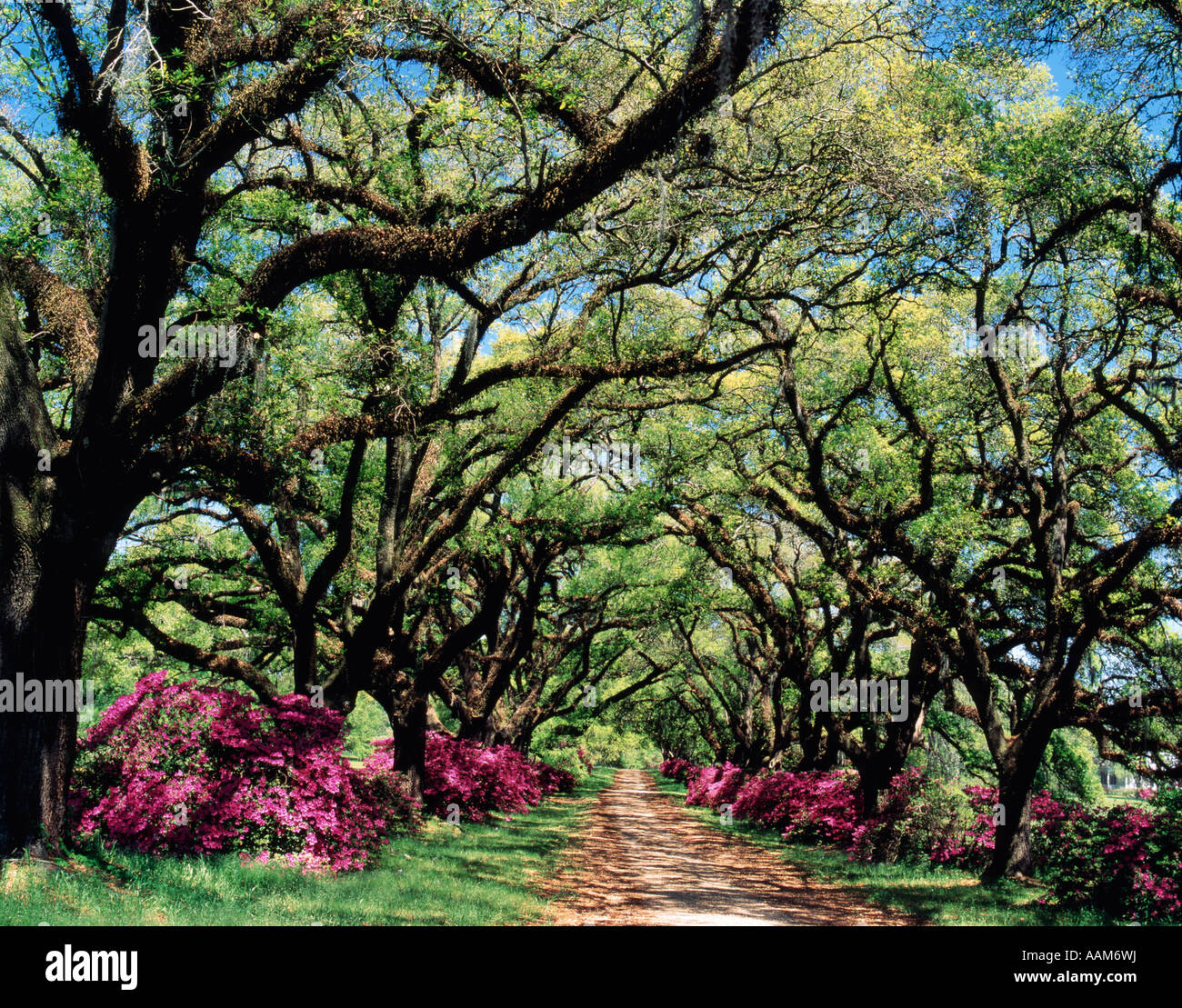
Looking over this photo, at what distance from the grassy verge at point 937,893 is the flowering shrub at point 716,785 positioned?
1121 cm

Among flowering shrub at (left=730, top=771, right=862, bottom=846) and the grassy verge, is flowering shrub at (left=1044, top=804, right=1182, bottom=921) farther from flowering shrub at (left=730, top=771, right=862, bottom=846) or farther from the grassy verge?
flowering shrub at (left=730, top=771, right=862, bottom=846)

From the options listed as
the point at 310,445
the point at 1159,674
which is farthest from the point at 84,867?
the point at 1159,674

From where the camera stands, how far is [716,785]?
3025cm

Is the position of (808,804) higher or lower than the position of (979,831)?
lower

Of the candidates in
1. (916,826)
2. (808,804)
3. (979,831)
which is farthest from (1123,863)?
(808,804)

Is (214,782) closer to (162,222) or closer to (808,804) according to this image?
(162,222)

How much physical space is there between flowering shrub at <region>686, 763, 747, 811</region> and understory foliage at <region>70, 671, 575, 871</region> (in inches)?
730

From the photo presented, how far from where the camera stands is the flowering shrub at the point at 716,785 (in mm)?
28156

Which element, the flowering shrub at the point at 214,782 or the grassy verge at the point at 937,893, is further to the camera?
the grassy verge at the point at 937,893

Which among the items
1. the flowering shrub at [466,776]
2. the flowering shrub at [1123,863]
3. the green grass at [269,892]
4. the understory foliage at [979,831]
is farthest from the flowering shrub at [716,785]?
the flowering shrub at [1123,863]

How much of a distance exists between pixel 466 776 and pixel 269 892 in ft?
35.8

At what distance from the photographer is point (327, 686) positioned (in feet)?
42.2

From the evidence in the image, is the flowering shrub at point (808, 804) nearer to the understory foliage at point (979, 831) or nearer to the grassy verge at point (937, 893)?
the understory foliage at point (979, 831)

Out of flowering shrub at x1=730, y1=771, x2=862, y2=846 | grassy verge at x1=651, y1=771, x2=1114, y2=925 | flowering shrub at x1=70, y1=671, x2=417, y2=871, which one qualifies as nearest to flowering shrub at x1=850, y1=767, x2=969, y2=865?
grassy verge at x1=651, y1=771, x2=1114, y2=925
